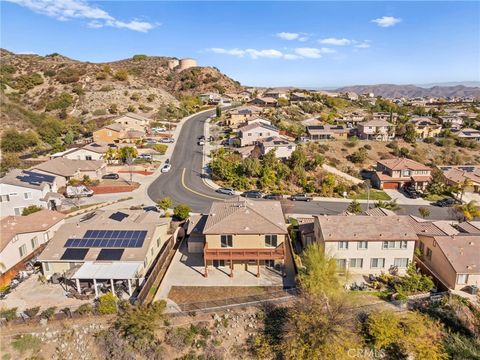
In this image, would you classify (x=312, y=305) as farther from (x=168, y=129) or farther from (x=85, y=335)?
(x=168, y=129)

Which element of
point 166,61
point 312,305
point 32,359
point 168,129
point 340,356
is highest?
point 166,61

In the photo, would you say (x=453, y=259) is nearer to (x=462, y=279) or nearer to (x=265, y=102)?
(x=462, y=279)

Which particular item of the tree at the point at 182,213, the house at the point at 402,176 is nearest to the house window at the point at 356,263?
the tree at the point at 182,213

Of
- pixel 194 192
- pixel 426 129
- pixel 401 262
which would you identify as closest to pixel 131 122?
pixel 194 192

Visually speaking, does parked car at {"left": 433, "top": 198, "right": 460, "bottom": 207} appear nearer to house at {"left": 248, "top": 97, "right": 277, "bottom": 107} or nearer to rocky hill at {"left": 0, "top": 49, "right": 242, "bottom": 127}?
house at {"left": 248, "top": 97, "right": 277, "bottom": 107}

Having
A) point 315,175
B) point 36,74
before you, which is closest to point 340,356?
point 315,175

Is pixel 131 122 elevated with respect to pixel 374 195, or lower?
elevated
